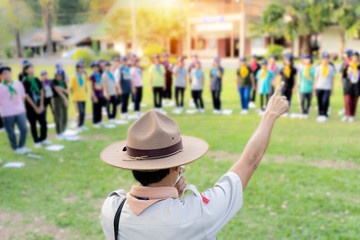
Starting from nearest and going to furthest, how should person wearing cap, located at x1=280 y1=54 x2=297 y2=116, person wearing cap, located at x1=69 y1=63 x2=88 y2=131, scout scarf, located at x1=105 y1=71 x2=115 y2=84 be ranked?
person wearing cap, located at x1=69 y1=63 x2=88 y2=131 < scout scarf, located at x1=105 y1=71 x2=115 y2=84 < person wearing cap, located at x1=280 y1=54 x2=297 y2=116

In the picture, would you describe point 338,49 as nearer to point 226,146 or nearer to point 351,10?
point 351,10

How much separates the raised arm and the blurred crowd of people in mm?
6446

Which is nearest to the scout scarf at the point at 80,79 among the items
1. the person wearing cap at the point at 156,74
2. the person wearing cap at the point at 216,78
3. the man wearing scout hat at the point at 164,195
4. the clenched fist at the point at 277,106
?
the person wearing cap at the point at 156,74

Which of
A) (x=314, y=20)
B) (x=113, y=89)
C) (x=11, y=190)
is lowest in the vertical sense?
(x=11, y=190)

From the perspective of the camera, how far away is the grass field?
4246 mm

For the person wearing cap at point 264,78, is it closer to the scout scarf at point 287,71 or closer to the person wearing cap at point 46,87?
the scout scarf at point 287,71

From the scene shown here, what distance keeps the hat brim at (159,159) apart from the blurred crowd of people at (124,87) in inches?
238

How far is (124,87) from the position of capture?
10922 mm

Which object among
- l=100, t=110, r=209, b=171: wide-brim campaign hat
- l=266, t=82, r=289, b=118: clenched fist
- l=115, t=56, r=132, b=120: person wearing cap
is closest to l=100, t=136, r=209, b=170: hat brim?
l=100, t=110, r=209, b=171: wide-brim campaign hat

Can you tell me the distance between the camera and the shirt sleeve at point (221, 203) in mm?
1557

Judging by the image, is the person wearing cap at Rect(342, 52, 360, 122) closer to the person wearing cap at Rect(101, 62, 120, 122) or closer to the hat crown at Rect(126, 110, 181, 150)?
the person wearing cap at Rect(101, 62, 120, 122)

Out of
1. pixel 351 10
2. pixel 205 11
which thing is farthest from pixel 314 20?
pixel 205 11

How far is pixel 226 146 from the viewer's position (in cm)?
753

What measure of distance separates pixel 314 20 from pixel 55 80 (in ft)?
83.7
